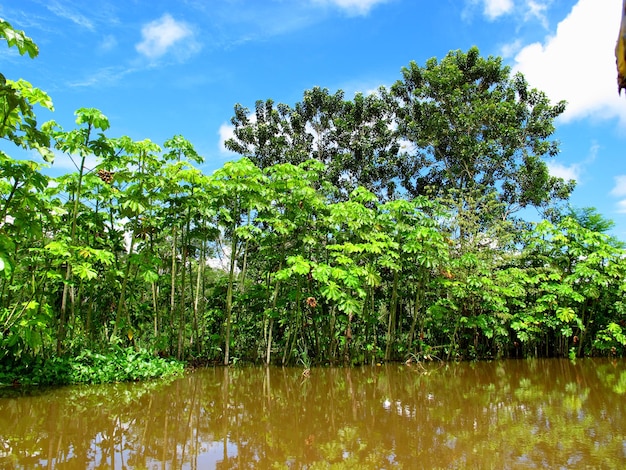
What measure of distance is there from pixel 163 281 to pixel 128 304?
0.86 meters

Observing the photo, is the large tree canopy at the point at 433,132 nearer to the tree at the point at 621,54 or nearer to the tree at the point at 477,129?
the tree at the point at 477,129

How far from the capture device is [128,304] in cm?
856

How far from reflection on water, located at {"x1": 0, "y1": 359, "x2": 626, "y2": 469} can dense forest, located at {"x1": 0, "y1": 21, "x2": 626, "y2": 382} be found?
1422 millimetres

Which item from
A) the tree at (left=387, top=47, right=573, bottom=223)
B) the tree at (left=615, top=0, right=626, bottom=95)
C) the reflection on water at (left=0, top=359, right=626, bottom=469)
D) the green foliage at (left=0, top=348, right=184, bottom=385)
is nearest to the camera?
the tree at (left=615, top=0, right=626, bottom=95)

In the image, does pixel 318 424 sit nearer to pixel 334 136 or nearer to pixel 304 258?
pixel 304 258

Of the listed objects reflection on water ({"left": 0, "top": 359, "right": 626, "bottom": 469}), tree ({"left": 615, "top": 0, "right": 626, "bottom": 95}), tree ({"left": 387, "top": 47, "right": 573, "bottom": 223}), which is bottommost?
reflection on water ({"left": 0, "top": 359, "right": 626, "bottom": 469})

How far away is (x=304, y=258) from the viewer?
31.6 feet

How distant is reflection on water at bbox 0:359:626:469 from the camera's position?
3.64 meters

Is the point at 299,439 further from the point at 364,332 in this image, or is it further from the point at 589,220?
the point at 589,220

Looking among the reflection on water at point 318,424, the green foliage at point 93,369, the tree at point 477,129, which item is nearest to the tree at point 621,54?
the reflection on water at point 318,424

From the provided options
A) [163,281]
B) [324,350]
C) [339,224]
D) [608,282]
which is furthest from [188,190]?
[608,282]

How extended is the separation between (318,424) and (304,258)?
5050 mm

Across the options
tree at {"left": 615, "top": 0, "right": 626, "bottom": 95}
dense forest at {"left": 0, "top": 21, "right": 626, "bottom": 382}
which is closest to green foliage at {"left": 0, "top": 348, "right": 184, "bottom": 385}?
dense forest at {"left": 0, "top": 21, "right": 626, "bottom": 382}

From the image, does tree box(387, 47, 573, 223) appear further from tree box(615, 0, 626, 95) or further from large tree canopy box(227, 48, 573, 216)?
tree box(615, 0, 626, 95)
